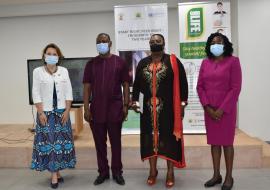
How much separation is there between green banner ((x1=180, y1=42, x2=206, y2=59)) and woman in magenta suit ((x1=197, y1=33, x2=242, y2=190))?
129 cm

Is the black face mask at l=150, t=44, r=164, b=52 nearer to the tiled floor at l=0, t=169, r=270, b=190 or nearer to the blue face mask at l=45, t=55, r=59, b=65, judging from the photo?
the blue face mask at l=45, t=55, r=59, b=65

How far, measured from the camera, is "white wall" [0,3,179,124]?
227 inches

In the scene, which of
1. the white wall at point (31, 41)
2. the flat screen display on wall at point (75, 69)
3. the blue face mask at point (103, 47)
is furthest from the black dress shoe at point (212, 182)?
the white wall at point (31, 41)

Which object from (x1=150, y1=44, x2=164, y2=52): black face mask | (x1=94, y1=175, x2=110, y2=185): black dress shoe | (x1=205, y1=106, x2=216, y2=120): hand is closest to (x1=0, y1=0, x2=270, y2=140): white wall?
(x1=205, y1=106, x2=216, y2=120): hand

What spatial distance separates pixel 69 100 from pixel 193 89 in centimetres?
189

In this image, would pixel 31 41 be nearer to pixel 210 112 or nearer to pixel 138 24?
pixel 138 24

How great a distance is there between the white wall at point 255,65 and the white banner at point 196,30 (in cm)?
57

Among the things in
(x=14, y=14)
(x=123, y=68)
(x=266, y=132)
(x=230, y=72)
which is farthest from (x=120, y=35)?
(x=266, y=132)

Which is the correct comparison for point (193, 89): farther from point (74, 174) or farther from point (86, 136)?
point (74, 174)

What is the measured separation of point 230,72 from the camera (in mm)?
3178

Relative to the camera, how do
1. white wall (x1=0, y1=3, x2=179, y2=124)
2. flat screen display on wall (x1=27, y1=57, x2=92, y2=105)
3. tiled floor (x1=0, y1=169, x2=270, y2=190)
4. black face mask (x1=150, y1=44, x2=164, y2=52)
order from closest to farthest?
black face mask (x1=150, y1=44, x2=164, y2=52), tiled floor (x1=0, y1=169, x2=270, y2=190), flat screen display on wall (x1=27, y1=57, x2=92, y2=105), white wall (x1=0, y1=3, x2=179, y2=124)

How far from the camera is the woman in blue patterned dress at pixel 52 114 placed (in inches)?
134

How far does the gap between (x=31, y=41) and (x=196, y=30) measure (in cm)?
303

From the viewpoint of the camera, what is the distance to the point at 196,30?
4.57 metres
